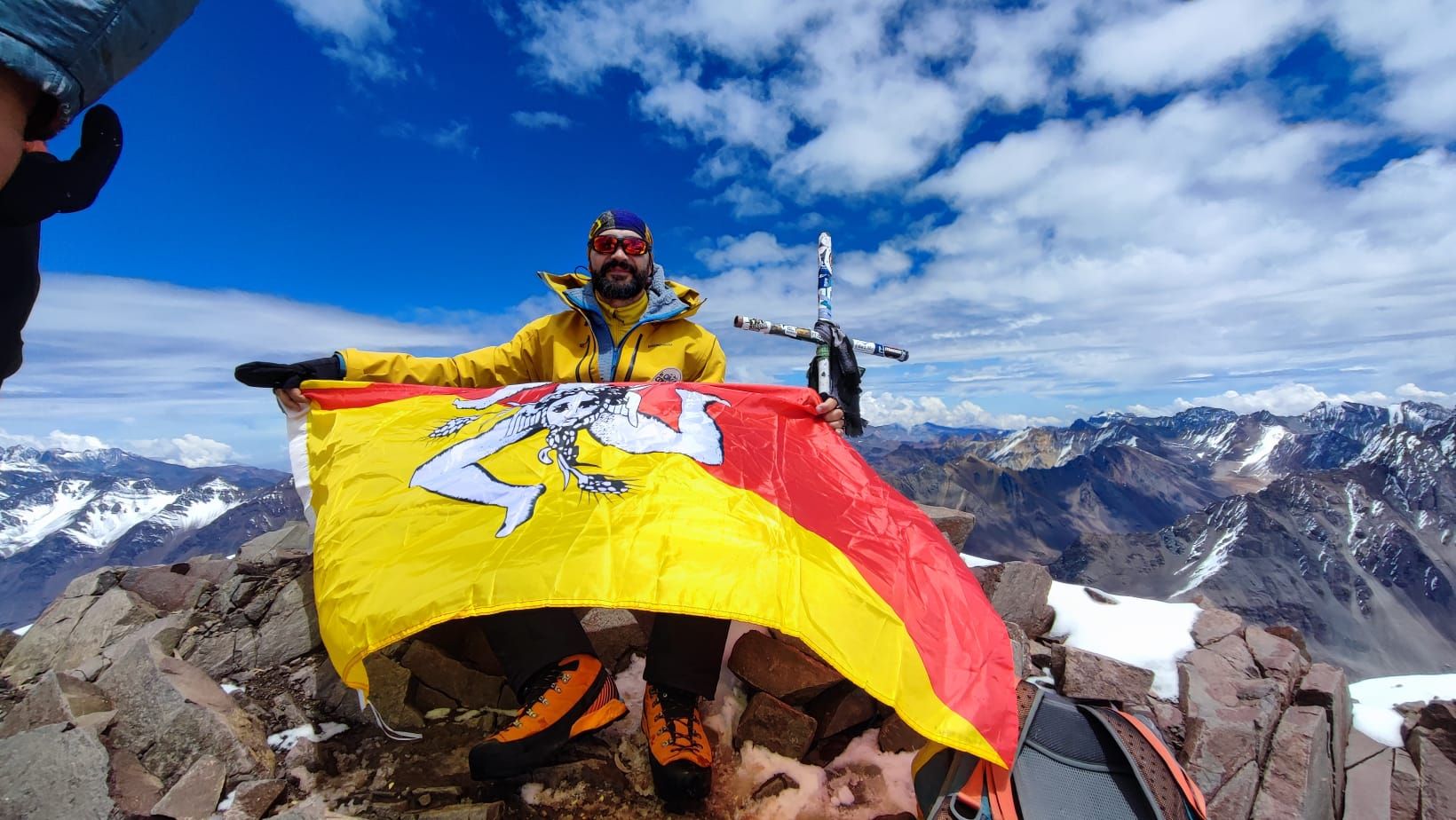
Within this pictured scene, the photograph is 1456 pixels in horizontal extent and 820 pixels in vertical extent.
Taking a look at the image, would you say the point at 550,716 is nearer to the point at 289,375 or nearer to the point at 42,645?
the point at 289,375

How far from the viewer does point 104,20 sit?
62.6 inches

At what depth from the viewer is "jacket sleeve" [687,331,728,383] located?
6602mm

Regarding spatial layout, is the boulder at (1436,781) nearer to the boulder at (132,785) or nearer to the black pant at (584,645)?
the black pant at (584,645)

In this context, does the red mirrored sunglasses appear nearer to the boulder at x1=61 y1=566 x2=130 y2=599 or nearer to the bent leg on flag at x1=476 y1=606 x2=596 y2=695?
the bent leg on flag at x1=476 y1=606 x2=596 y2=695

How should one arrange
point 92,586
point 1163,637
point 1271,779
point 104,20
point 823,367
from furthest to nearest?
point 823,367 → point 92,586 → point 1163,637 → point 1271,779 → point 104,20

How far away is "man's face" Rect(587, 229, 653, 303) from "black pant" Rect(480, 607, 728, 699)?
11.8 feet

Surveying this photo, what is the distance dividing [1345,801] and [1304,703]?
750 millimetres

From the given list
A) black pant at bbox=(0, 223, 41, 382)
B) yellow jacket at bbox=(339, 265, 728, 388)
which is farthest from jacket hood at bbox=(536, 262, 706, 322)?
black pant at bbox=(0, 223, 41, 382)

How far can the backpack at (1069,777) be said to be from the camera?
10.1 feet

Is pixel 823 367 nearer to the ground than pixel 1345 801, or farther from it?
farther from it

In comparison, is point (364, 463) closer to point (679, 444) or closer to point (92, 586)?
point (679, 444)

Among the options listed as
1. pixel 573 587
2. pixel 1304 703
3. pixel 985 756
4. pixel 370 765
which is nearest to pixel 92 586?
pixel 370 765

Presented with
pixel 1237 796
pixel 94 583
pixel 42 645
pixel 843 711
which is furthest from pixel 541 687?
pixel 94 583

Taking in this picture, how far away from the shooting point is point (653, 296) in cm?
670
